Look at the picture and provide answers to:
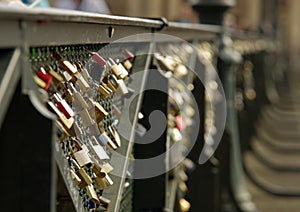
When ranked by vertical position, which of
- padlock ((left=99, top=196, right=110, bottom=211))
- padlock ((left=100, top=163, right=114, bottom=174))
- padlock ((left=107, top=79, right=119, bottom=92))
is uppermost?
padlock ((left=107, top=79, right=119, bottom=92))

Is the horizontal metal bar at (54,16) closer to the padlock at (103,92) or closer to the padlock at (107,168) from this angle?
the padlock at (103,92)

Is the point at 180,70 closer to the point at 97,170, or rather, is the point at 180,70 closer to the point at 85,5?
the point at 97,170

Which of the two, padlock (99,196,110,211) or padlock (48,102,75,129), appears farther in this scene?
padlock (99,196,110,211)

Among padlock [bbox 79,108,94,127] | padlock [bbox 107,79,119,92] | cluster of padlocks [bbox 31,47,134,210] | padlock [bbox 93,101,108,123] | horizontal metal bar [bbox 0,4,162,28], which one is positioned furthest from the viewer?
padlock [bbox 107,79,119,92]

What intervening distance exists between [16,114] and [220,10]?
435 cm

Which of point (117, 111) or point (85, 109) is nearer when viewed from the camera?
point (85, 109)

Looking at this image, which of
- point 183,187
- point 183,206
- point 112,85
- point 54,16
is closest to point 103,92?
point 112,85

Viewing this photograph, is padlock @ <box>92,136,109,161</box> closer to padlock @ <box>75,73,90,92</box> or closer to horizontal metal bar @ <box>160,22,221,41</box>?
padlock @ <box>75,73,90,92</box>

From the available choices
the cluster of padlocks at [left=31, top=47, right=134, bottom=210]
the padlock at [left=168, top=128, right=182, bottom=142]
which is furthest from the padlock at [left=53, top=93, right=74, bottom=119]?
the padlock at [left=168, top=128, right=182, bottom=142]

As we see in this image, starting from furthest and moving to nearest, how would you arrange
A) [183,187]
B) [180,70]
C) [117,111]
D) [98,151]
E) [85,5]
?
[85,5] → [183,187] → [180,70] → [117,111] → [98,151]

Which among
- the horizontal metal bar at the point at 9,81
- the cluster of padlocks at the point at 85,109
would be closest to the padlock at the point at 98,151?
the cluster of padlocks at the point at 85,109

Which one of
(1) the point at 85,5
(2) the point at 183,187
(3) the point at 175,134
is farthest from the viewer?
(1) the point at 85,5

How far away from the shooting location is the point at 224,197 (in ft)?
17.3

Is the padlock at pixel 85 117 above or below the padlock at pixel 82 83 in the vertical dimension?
below
